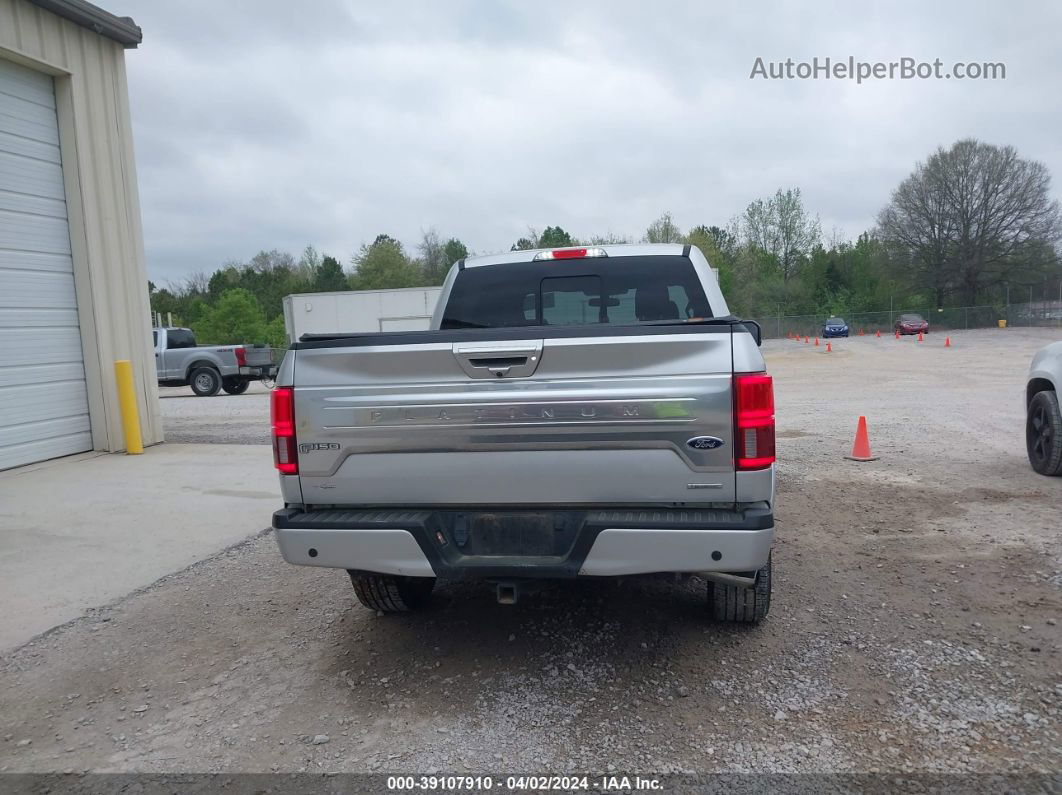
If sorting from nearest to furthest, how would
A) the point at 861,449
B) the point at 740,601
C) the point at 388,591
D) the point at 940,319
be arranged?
the point at 740,601, the point at 388,591, the point at 861,449, the point at 940,319

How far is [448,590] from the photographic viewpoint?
4773 mm

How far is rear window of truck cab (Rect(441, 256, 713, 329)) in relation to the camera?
4.69 meters

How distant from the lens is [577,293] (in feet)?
15.9

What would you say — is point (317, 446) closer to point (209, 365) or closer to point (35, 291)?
point (35, 291)

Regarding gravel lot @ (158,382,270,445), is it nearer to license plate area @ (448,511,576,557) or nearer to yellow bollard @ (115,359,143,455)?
yellow bollard @ (115,359,143,455)

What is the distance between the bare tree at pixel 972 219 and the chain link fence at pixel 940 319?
10.1 ft

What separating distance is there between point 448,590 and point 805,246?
7069 cm

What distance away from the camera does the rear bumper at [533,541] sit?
2963mm

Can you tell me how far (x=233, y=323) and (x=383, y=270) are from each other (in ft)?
52.8

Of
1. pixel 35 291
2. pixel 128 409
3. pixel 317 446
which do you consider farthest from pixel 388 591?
pixel 35 291

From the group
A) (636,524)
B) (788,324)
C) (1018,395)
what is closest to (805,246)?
(788,324)

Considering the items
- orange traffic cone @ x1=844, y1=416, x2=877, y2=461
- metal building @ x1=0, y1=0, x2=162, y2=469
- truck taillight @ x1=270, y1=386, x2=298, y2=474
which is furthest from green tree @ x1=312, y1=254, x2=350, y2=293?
truck taillight @ x1=270, y1=386, x2=298, y2=474

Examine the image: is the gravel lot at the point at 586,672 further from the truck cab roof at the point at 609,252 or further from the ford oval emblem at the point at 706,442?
the truck cab roof at the point at 609,252

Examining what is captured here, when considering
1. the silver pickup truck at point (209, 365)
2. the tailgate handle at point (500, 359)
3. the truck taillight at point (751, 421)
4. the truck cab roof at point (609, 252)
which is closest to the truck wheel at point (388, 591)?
the tailgate handle at point (500, 359)
